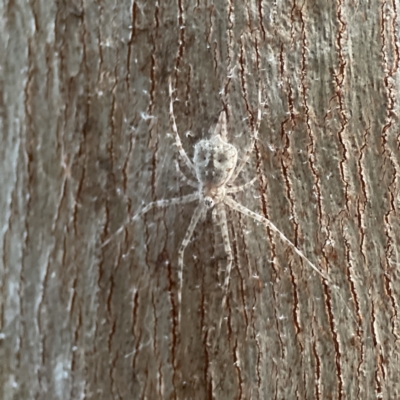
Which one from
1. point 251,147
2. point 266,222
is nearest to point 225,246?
point 266,222

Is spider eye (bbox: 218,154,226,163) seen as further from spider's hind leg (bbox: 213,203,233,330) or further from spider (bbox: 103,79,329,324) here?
spider's hind leg (bbox: 213,203,233,330)

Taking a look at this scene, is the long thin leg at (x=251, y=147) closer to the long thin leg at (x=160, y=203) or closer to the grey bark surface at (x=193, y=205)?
the grey bark surface at (x=193, y=205)

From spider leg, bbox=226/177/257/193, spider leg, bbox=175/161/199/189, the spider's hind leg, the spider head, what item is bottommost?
the spider's hind leg

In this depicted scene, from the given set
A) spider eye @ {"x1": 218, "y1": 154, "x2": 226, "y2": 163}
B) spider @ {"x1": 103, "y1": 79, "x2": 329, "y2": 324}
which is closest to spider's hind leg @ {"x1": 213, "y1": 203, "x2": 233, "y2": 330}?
spider @ {"x1": 103, "y1": 79, "x2": 329, "y2": 324}

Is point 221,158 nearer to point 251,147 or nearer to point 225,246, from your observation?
point 251,147

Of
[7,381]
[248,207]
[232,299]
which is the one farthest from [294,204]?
[7,381]

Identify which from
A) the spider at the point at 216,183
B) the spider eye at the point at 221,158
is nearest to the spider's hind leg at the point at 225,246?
the spider at the point at 216,183

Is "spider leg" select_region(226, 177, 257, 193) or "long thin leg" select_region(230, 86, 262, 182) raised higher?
"long thin leg" select_region(230, 86, 262, 182)
